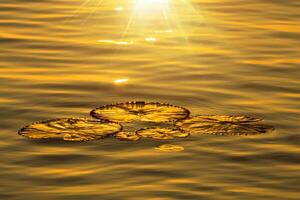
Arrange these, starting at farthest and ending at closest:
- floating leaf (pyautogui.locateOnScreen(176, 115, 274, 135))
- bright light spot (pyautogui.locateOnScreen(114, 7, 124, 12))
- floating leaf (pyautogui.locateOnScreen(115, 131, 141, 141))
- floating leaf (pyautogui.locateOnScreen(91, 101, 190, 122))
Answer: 1. bright light spot (pyautogui.locateOnScreen(114, 7, 124, 12))
2. floating leaf (pyautogui.locateOnScreen(91, 101, 190, 122))
3. floating leaf (pyautogui.locateOnScreen(176, 115, 274, 135))
4. floating leaf (pyautogui.locateOnScreen(115, 131, 141, 141))

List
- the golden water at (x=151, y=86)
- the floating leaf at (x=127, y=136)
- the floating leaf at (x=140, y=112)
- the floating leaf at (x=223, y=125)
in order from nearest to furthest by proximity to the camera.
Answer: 1. the golden water at (x=151, y=86)
2. the floating leaf at (x=127, y=136)
3. the floating leaf at (x=223, y=125)
4. the floating leaf at (x=140, y=112)

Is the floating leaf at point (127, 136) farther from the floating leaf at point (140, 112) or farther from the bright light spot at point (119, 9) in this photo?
the bright light spot at point (119, 9)

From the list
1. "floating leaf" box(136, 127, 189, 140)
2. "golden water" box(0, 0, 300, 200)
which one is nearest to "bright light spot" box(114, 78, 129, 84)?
"golden water" box(0, 0, 300, 200)

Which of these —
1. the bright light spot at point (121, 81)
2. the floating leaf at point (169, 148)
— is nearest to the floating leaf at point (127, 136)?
the floating leaf at point (169, 148)

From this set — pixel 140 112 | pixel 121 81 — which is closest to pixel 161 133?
pixel 140 112

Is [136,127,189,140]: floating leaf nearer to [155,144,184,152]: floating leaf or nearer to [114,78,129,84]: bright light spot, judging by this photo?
[155,144,184,152]: floating leaf

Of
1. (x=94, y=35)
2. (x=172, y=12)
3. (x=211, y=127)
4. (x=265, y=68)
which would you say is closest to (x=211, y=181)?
(x=211, y=127)

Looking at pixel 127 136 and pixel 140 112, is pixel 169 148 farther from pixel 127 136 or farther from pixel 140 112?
pixel 140 112
